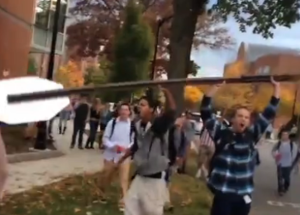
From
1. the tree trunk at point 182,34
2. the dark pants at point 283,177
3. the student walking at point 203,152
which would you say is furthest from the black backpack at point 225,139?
the tree trunk at point 182,34

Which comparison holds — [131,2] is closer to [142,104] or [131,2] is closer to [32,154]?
[32,154]

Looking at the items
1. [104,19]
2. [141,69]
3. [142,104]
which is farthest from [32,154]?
[104,19]

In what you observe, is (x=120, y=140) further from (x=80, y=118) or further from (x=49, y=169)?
(x=80, y=118)

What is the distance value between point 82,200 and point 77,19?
114 feet

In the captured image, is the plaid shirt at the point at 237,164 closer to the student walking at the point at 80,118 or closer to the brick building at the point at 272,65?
the brick building at the point at 272,65

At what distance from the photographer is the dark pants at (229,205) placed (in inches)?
309

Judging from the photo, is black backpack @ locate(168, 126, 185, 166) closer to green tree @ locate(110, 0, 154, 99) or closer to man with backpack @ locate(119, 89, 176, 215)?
man with backpack @ locate(119, 89, 176, 215)

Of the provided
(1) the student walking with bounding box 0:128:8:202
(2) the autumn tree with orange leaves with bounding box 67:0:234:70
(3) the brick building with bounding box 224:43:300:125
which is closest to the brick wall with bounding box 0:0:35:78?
(2) the autumn tree with orange leaves with bounding box 67:0:234:70

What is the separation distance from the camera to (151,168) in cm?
836

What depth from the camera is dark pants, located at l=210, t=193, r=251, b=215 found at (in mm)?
7848

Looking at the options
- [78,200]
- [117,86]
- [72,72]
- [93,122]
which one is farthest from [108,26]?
[117,86]

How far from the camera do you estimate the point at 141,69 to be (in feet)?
131

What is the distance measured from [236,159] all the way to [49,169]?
10.5 metres

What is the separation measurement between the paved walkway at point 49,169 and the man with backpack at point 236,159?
5253 millimetres
